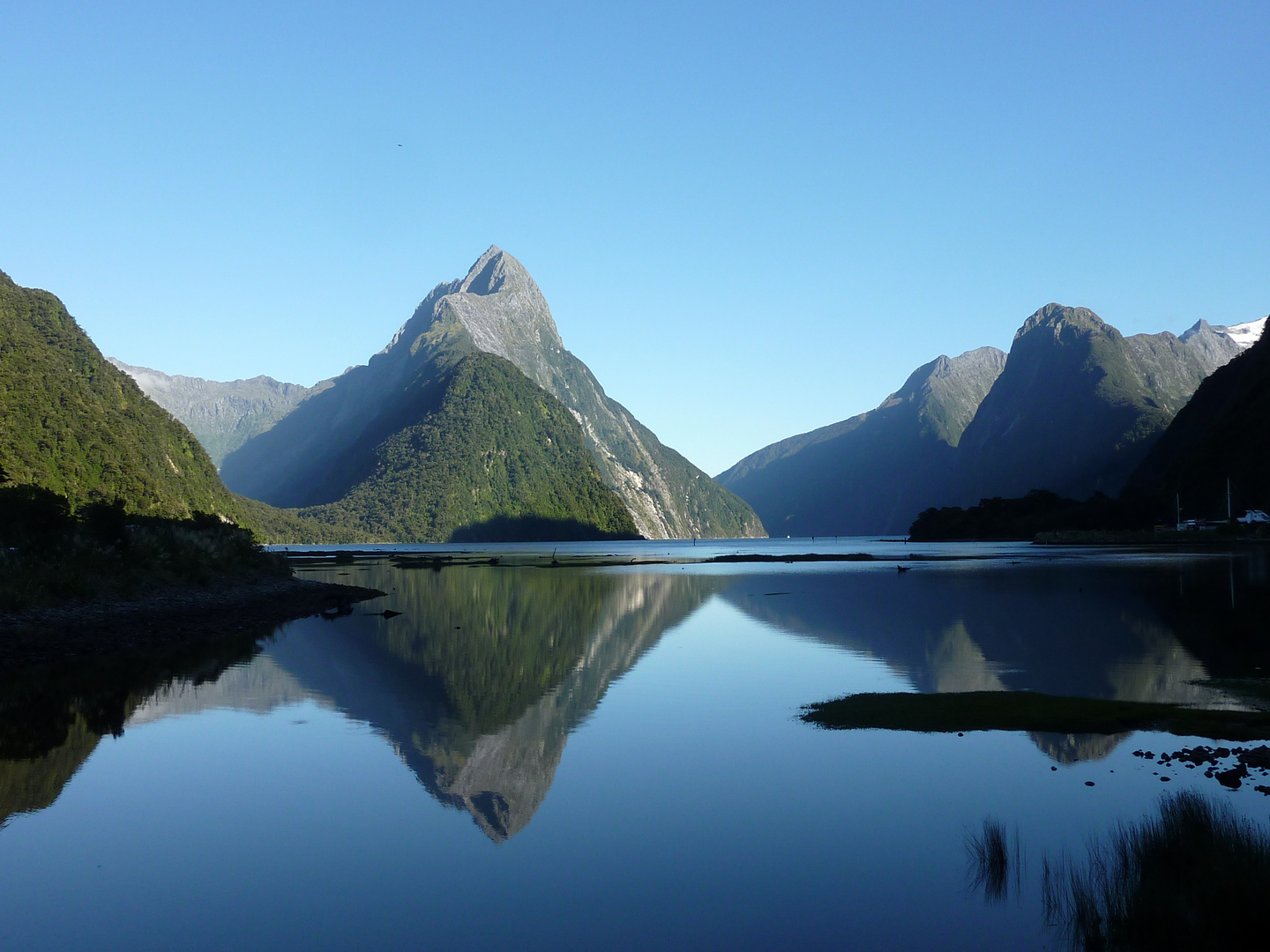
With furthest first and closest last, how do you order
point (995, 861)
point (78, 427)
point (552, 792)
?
point (78, 427)
point (552, 792)
point (995, 861)

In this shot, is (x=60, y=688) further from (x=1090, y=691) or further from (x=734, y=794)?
(x=1090, y=691)

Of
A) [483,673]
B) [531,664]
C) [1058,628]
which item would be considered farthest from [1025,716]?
[1058,628]

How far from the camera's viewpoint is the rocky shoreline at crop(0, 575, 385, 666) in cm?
3209

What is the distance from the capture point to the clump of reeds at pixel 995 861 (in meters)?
11.3

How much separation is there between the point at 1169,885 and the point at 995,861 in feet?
7.10

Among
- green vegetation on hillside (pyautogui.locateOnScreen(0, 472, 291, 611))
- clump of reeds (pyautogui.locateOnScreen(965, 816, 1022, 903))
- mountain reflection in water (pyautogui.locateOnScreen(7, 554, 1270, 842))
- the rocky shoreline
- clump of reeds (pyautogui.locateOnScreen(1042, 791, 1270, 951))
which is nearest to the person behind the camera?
clump of reeds (pyautogui.locateOnScreen(1042, 791, 1270, 951))

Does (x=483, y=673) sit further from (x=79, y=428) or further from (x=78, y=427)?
(x=78, y=427)

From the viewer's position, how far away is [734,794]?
627 inches

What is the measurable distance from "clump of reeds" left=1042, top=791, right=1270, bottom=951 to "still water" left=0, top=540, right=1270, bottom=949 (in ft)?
1.53

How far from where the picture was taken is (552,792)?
635 inches

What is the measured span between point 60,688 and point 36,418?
3931 inches

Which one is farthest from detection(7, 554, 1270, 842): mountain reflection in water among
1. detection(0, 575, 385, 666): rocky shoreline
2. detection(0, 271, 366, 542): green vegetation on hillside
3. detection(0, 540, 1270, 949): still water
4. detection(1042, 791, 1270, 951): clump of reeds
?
detection(0, 271, 366, 542): green vegetation on hillside

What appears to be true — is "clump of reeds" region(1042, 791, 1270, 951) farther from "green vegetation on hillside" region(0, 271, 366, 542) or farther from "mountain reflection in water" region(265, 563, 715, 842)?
"green vegetation on hillside" region(0, 271, 366, 542)

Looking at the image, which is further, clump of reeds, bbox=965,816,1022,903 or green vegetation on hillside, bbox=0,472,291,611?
green vegetation on hillside, bbox=0,472,291,611
